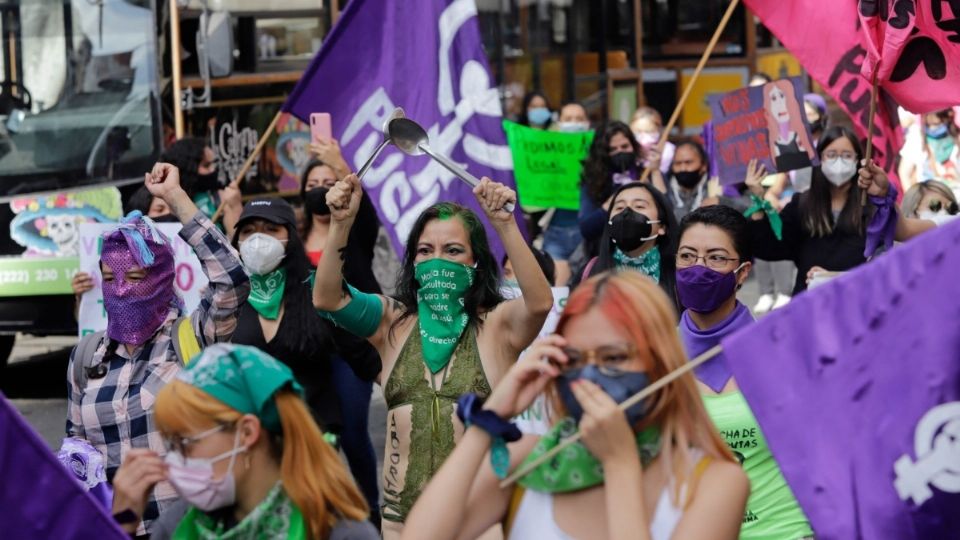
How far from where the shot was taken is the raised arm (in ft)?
16.8

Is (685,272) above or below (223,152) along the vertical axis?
above

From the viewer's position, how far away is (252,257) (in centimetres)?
646

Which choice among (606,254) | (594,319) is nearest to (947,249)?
(594,319)

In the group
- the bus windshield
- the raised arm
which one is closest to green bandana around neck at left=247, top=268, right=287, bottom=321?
the raised arm

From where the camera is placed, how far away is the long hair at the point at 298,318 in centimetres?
646

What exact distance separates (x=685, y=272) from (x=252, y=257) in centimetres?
180

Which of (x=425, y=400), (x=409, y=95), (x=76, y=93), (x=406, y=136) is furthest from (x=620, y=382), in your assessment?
(x=76, y=93)

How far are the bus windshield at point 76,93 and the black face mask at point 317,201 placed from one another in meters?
3.70

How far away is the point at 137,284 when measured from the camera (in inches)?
211

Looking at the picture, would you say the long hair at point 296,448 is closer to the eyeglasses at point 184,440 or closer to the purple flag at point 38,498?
the eyeglasses at point 184,440

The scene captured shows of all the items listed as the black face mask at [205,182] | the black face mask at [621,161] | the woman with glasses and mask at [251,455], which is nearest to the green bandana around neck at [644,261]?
the black face mask at [205,182]

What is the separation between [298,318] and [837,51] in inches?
97.3

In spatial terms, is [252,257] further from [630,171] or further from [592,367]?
[630,171]

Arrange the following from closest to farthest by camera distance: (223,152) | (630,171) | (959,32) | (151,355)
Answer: (151,355) < (959,32) < (630,171) < (223,152)
